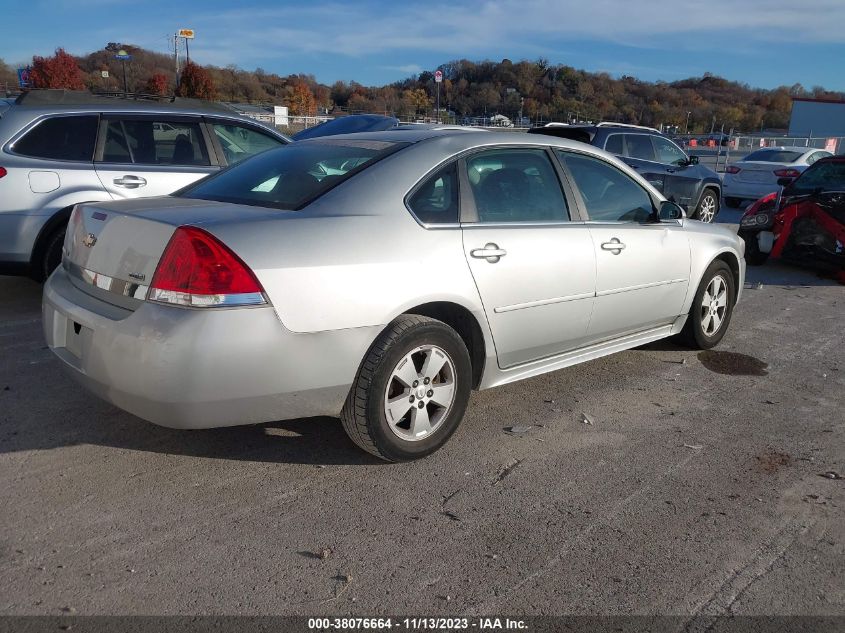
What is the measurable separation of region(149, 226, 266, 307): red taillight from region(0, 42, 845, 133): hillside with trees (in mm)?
74023

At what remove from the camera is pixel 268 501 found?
10.4 feet

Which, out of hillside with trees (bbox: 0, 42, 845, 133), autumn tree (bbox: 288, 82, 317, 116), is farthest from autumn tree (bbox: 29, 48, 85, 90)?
autumn tree (bbox: 288, 82, 317, 116)

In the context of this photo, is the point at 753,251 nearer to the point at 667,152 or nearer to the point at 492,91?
the point at 667,152

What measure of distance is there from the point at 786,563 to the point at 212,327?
7.91 ft

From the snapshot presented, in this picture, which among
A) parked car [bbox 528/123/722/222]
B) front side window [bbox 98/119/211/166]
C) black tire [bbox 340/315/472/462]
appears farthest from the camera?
parked car [bbox 528/123/722/222]

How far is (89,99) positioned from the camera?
6.68 m

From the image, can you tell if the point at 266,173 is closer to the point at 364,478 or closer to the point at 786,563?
the point at 364,478

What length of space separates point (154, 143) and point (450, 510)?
16.1 ft

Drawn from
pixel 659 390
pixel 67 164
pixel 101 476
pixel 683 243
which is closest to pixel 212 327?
pixel 101 476

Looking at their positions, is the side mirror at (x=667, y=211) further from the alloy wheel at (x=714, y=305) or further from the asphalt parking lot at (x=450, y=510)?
the asphalt parking lot at (x=450, y=510)

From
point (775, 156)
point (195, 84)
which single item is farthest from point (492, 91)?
point (775, 156)

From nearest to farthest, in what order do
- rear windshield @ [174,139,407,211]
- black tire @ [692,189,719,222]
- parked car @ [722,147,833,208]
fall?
rear windshield @ [174,139,407,211]
black tire @ [692,189,719,222]
parked car @ [722,147,833,208]

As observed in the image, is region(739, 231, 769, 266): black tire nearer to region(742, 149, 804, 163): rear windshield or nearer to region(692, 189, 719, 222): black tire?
region(692, 189, 719, 222): black tire

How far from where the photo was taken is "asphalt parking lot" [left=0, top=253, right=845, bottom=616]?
2564mm
